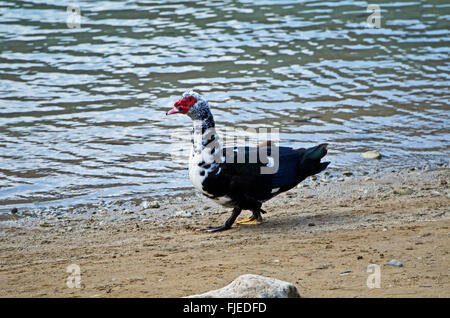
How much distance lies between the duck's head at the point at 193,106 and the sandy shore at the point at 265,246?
1188mm

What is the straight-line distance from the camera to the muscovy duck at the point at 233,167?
21.7 ft

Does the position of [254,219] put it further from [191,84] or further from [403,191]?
[191,84]

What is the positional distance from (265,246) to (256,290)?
2.07 metres

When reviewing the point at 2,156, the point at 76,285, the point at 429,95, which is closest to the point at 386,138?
the point at 429,95

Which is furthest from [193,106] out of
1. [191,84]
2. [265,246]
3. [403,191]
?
[191,84]

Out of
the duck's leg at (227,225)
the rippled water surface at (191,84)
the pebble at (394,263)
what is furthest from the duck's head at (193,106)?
the pebble at (394,263)

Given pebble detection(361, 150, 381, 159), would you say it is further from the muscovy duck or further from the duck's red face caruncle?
the duck's red face caruncle

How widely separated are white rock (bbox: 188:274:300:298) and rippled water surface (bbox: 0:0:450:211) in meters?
4.54

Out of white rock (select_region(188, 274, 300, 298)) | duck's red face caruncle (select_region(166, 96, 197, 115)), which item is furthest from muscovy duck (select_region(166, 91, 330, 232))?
white rock (select_region(188, 274, 300, 298))

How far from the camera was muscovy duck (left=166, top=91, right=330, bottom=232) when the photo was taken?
661 centimetres

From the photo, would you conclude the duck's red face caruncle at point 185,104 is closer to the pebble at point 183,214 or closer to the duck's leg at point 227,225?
the duck's leg at point 227,225

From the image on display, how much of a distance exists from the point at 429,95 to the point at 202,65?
4312 mm

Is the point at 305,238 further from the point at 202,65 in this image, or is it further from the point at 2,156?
the point at 202,65

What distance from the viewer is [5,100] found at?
39.0ft
